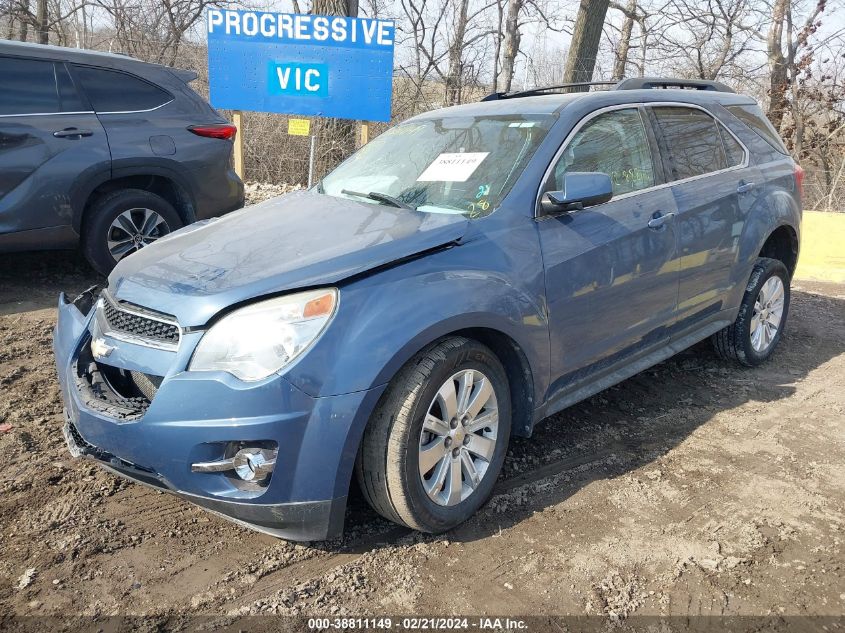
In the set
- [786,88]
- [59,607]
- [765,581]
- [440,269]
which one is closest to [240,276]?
[440,269]

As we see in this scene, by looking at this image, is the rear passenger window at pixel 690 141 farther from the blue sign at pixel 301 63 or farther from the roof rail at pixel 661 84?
the blue sign at pixel 301 63

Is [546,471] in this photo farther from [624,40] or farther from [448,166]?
[624,40]

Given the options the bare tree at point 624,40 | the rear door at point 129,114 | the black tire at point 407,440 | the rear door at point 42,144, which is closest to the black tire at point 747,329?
the black tire at point 407,440

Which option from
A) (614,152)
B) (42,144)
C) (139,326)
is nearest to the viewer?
(139,326)

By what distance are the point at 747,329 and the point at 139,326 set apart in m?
3.91

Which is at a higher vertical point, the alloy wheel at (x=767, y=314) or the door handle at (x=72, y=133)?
the door handle at (x=72, y=133)

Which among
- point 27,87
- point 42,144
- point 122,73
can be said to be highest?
point 122,73

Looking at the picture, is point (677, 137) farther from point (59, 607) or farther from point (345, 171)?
point (59, 607)

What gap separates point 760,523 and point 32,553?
3.02 meters

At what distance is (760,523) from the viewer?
306cm

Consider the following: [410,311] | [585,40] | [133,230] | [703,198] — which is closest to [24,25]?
[585,40]

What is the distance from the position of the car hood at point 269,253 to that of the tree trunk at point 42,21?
16.6 m

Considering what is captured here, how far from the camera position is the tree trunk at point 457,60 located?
16.0 m

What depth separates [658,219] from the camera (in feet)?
12.4
